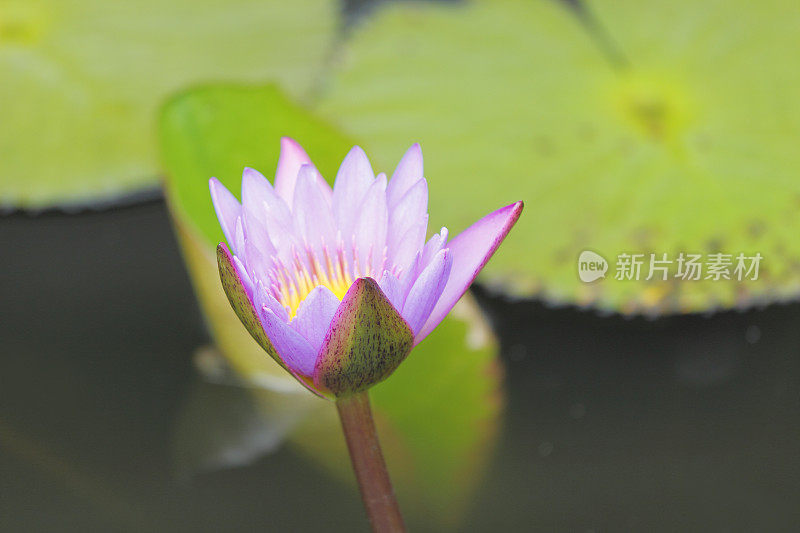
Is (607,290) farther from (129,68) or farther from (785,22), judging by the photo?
(129,68)

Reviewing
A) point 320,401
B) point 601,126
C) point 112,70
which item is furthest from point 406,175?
point 112,70

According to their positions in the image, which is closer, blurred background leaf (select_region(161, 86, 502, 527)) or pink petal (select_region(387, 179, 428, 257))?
pink petal (select_region(387, 179, 428, 257))

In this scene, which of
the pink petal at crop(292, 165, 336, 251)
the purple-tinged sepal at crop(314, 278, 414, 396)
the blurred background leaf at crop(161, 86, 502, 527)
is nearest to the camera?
the purple-tinged sepal at crop(314, 278, 414, 396)

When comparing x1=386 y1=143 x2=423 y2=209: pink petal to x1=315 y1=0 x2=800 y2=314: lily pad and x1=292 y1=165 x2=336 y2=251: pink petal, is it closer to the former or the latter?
x1=292 y1=165 x2=336 y2=251: pink petal

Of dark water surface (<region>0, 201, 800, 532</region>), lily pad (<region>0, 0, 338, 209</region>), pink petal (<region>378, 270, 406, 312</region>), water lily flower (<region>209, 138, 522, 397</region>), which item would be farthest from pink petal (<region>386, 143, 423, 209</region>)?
lily pad (<region>0, 0, 338, 209</region>)

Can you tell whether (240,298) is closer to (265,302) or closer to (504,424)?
(265,302)

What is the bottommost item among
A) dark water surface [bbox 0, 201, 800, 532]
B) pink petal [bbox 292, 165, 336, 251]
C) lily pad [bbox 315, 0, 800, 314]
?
dark water surface [bbox 0, 201, 800, 532]

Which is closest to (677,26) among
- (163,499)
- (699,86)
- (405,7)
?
(699,86)
